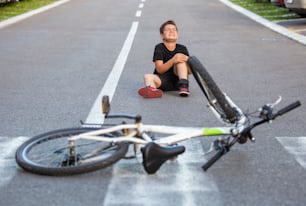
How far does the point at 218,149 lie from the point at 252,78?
5.05 metres

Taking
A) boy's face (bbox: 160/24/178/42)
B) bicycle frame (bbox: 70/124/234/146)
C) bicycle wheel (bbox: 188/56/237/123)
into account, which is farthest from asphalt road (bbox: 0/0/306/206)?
boy's face (bbox: 160/24/178/42)

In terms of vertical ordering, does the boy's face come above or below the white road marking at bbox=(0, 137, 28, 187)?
above

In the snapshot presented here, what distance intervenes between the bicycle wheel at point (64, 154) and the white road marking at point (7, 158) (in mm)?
132

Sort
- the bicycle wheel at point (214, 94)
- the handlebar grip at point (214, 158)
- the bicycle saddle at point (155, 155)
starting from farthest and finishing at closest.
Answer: the bicycle wheel at point (214, 94) → the handlebar grip at point (214, 158) → the bicycle saddle at point (155, 155)

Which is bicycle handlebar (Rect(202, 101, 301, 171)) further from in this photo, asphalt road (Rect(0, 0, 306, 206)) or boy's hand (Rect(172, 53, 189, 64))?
boy's hand (Rect(172, 53, 189, 64))

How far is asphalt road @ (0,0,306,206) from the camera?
15.3 ft

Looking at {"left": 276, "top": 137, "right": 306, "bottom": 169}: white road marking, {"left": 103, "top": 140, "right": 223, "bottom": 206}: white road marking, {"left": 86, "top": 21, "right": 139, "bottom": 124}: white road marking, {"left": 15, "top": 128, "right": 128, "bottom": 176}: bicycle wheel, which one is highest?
{"left": 15, "top": 128, "right": 128, "bottom": 176}: bicycle wheel

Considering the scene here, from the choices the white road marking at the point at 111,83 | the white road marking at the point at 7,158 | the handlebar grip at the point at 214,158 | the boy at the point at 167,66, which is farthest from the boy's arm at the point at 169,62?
the handlebar grip at the point at 214,158

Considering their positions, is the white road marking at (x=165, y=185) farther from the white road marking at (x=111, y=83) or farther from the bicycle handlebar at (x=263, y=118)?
the white road marking at (x=111, y=83)

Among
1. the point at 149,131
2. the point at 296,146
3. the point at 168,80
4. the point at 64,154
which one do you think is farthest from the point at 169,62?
the point at 64,154

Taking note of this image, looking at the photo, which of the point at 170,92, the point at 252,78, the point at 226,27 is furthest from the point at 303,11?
→ the point at 170,92

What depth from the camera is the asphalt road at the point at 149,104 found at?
467cm

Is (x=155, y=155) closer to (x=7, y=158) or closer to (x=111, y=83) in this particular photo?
(x=7, y=158)

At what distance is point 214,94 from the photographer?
17.9ft
